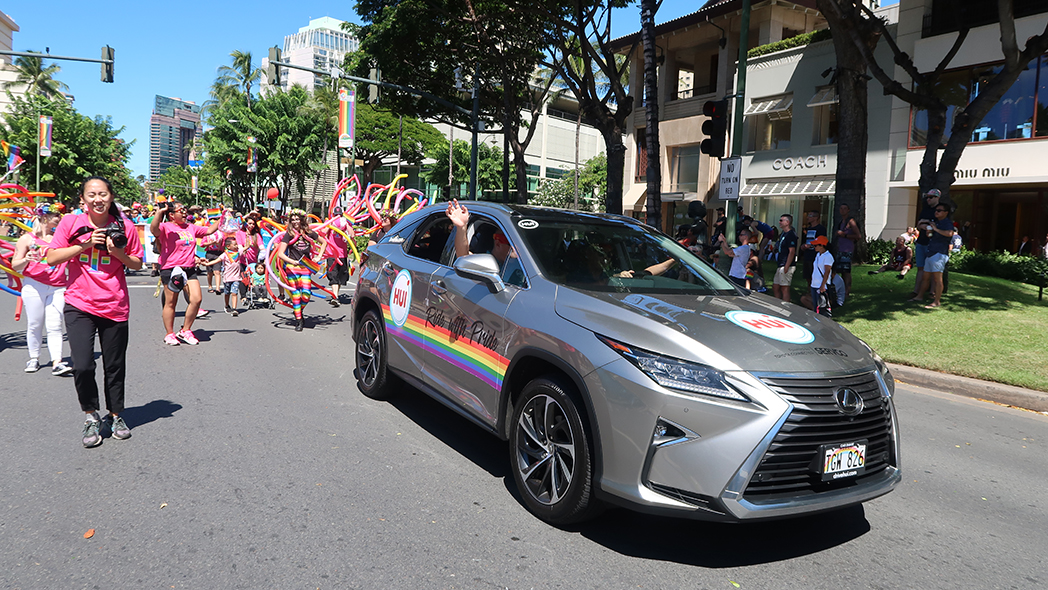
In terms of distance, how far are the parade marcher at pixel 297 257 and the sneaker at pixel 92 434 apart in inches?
228

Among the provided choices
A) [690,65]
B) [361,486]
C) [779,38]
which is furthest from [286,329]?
[690,65]

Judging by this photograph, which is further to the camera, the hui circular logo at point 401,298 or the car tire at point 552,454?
the hui circular logo at point 401,298

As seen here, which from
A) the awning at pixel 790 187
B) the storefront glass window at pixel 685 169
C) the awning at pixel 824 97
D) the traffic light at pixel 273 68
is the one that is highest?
the awning at pixel 824 97

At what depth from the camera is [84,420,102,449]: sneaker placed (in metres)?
4.95

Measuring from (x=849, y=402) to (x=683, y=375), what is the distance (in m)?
0.79

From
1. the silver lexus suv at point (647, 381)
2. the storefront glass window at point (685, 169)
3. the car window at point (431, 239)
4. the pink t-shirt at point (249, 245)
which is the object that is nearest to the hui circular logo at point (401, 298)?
the car window at point (431, 239)

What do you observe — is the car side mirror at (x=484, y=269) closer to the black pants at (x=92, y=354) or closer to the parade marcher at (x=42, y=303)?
the black pants at (x=92, y=354)

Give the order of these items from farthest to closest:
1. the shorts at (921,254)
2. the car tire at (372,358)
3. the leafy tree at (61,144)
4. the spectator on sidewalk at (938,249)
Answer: the leafy tree at (61,144) → the shorts at (921,254) → the spectator on sidewalk at (938,249) → the car tire at (372,358)

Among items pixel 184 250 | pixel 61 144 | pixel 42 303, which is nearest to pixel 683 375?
pixel 42 303

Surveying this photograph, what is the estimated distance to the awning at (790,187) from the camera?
2740 centimetres

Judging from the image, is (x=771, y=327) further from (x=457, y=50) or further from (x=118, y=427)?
(x=457, y=50)

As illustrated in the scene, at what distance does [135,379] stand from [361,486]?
3.92m

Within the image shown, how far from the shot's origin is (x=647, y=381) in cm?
328

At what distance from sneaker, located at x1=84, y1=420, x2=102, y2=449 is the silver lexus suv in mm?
2314
